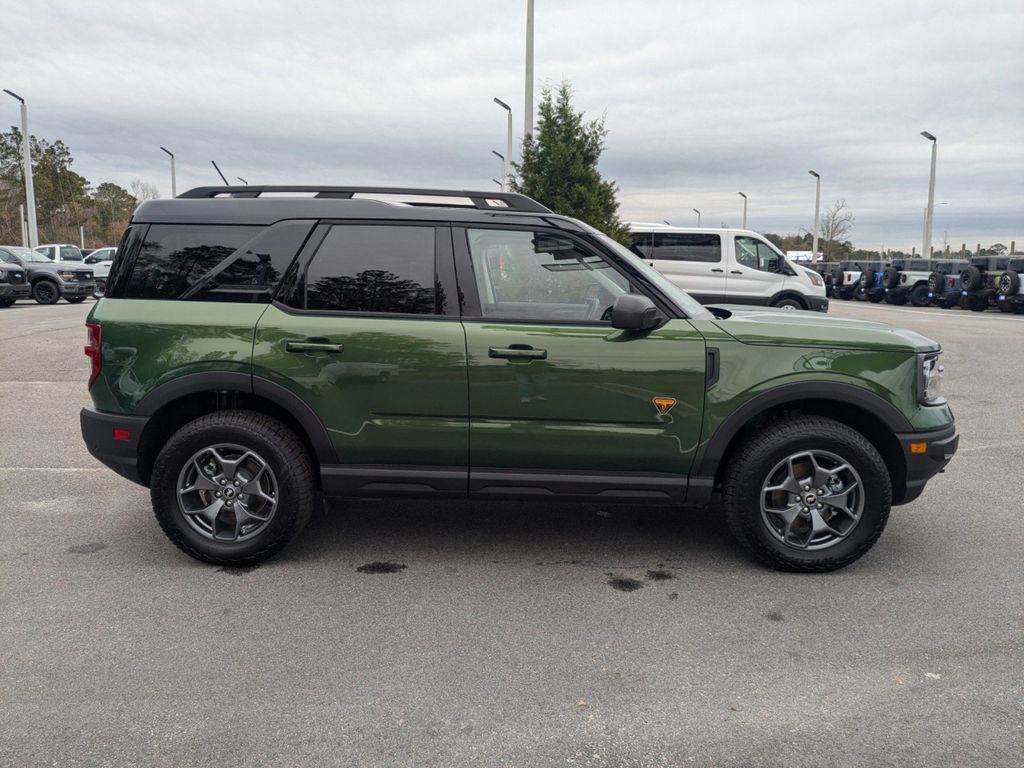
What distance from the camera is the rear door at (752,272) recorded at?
17344 mm

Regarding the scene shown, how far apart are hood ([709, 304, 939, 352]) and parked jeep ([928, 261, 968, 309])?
26.3m

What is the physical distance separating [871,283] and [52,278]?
28.6 metres

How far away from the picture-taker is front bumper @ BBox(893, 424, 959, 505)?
411 centimetres

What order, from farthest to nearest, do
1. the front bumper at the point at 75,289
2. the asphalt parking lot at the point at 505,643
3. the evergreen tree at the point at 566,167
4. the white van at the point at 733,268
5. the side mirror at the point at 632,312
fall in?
the front bumper at the point at 75,289 < the white van at the point at 733,268 < the evergreen tree at the point at 566,167 < the side mirror at the point at 632,312 < the asphalt parking lot at the point at 505,643

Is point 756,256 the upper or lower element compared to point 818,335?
upper

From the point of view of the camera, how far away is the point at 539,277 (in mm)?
4273

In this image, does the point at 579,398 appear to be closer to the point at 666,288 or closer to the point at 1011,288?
the point at 666,288

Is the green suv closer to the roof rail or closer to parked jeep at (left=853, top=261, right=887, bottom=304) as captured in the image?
the roof rail

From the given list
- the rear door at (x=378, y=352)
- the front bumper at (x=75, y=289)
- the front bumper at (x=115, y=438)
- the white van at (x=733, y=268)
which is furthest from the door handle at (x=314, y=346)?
the front bumper at (x=75, y=289)

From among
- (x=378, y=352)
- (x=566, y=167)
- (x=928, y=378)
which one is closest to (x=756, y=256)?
(x=566, y=167)

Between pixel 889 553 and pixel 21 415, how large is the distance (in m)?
7.67

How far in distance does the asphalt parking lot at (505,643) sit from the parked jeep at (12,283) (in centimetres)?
2015

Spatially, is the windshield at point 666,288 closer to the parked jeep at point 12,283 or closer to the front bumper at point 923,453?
the front bumper at point 923,453

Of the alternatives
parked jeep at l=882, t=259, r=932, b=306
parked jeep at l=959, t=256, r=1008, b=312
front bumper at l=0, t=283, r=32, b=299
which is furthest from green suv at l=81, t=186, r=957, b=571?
parked jeep at l=882, t=259, r=932, b=306
